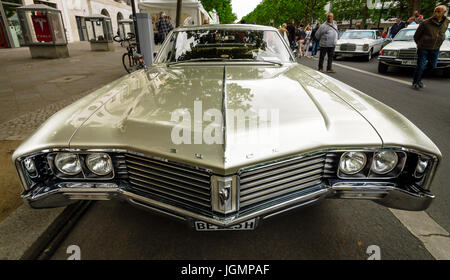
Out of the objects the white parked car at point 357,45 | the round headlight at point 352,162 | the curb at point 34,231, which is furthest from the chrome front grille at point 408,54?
the curb at point 34,231

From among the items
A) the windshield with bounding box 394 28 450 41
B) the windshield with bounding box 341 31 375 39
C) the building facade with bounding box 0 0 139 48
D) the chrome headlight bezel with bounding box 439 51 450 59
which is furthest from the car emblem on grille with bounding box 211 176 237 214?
the building facade with bounding box 0 0 139 48

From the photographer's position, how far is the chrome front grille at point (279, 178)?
4.03 ft

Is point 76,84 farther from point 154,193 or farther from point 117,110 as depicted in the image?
point 154,193

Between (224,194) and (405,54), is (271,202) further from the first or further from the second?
(405,54)

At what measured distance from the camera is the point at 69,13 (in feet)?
73.5

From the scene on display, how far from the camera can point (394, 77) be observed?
26.1ft

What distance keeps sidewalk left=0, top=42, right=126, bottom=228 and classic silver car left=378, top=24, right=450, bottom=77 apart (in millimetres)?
8563

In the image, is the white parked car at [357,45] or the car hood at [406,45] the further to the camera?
the white parked car at [357,45]


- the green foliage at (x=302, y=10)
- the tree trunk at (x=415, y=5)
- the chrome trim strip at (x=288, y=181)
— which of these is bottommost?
the chrome trim strip at (x=288, y=181)

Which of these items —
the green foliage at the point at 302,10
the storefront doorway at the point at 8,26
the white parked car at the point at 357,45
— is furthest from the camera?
the green foliage at the point at 302,10

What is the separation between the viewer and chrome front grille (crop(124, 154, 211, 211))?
48.2 inches

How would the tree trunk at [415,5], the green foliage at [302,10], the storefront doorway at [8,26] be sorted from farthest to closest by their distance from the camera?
the green foliage at [302,10] → the tree trunk at [415,5] → the storefront doorway at [8,26]

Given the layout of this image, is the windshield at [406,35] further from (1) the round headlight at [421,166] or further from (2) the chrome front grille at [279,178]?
(2) the chrome front grille at [279,178]

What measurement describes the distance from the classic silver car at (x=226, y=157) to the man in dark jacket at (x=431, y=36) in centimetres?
620
